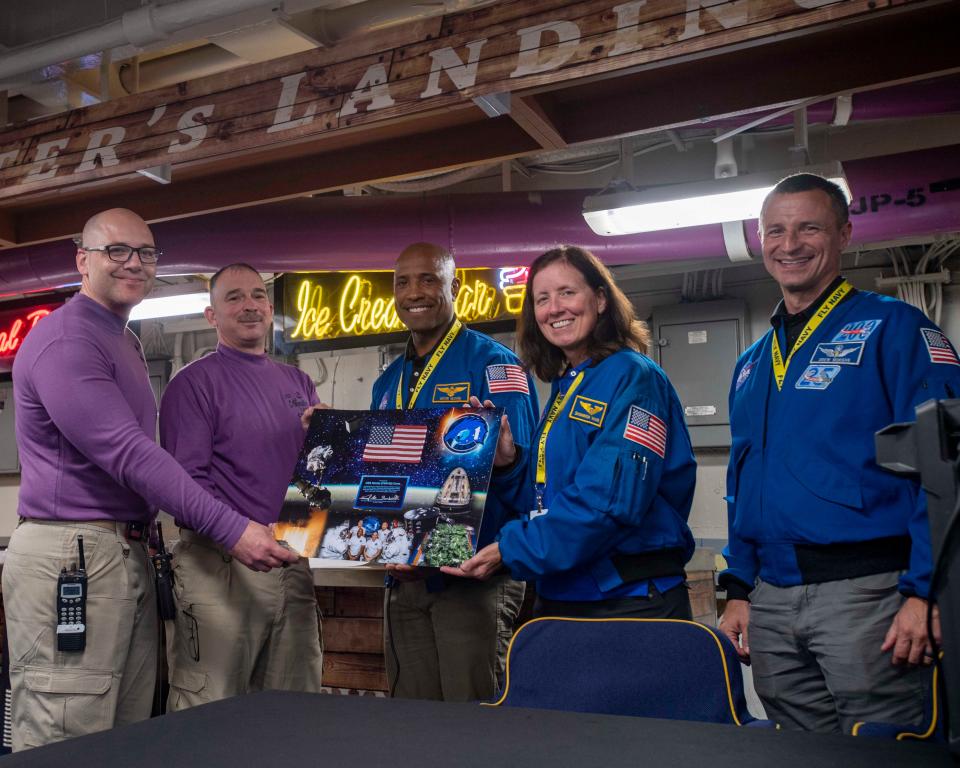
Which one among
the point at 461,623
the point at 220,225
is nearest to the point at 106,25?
the point at 220,225

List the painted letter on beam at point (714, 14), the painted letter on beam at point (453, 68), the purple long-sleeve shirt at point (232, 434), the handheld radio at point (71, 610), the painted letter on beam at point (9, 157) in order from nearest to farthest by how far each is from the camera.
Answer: the painted letter on beam at point (714, 14) < the handheld radio at point (71, 610) < the painted letter on beam at point (453, 68) < the purple long-sleeve shirt at point (232, 434) < the painted letter on beam at point (9, 157)

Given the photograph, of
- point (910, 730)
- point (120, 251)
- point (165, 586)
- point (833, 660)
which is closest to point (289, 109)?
point (120, 251)

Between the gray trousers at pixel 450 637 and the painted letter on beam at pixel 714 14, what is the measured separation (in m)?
1.67

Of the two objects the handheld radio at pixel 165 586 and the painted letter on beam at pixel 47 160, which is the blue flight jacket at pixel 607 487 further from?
the painted letter on beam at pixel 47 160

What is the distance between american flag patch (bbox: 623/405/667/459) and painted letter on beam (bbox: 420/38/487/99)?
1178 mm

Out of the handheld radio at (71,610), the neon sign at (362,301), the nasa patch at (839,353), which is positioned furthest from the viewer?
the neon sign at (362,301)

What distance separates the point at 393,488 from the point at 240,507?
59 cm

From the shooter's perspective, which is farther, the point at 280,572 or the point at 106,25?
the point at 106,25

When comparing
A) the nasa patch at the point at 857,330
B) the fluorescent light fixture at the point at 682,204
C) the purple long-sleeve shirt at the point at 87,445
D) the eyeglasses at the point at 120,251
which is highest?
the fluorescent light fixture at the point at 682,204

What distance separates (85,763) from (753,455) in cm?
167

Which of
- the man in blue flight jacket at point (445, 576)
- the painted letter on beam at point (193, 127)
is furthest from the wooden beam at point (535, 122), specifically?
the painted letter on beam at point (193, 127)

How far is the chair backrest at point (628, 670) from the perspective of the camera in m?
1.64

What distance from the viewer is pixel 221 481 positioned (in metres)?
2.84

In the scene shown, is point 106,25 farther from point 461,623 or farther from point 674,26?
point 461,623
